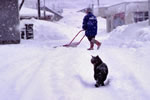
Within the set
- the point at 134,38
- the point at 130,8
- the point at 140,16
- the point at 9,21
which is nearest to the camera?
the point at 134,38

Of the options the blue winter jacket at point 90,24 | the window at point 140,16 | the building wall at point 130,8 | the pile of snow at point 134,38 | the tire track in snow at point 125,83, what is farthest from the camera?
the window at point 140,16

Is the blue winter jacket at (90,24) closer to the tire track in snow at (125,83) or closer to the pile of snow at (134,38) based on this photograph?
the pile of snow at (134,38)

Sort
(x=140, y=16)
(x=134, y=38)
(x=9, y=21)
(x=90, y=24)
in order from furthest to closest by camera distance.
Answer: (x=140, y=16)
(x=9, y=21)
(x=134, y=38)
(x=90, y=24)

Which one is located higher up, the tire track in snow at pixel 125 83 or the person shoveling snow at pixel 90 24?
the person shoveling snow at pixel 90 24

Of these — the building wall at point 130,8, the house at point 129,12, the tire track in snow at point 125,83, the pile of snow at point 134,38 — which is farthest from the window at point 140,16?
the tire track in snow at point 125,83

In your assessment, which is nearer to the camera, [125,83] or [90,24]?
[125,83]

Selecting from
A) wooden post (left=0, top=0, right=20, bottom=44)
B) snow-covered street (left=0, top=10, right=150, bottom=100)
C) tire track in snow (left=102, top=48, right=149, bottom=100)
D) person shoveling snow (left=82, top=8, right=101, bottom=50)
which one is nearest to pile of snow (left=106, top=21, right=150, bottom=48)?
person shoveling snow (left=82, top=8, right=101, bottom=50)

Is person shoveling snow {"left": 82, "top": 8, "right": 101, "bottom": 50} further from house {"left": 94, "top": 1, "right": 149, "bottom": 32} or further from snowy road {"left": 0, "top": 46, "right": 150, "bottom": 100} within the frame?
house {"left": 94, "top": 1, "right": 149, "bottom": 32}

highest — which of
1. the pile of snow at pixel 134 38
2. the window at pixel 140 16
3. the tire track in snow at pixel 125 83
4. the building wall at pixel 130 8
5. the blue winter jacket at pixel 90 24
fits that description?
the building wall at pixel 130 8

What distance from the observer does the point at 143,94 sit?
426cm

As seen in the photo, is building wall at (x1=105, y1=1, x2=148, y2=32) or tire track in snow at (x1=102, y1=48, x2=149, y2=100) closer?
tire track in snow at (x1=102, y1=48, x2=149, y2=100)

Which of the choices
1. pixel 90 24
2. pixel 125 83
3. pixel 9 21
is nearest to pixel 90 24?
pixel 90 24

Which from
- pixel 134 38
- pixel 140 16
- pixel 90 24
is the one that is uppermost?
pixel 140 16

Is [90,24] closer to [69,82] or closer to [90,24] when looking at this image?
[90,24]
